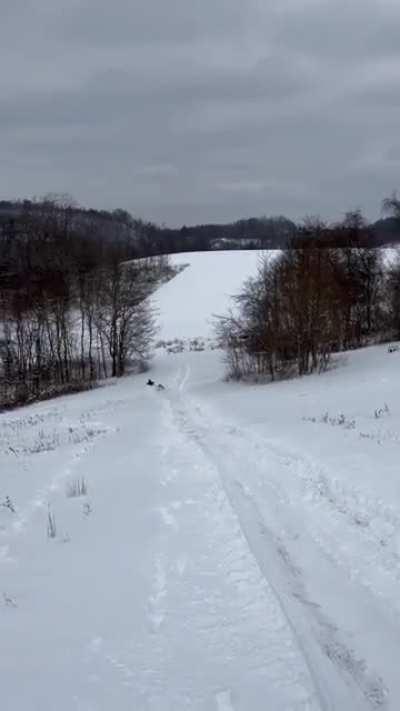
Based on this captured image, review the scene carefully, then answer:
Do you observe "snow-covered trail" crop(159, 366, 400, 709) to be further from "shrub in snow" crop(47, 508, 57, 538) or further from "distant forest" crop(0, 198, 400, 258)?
"distant forest" crop(0, 198, 400, 258)

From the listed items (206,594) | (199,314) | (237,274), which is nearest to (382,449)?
(206,594)

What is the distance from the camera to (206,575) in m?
6.26

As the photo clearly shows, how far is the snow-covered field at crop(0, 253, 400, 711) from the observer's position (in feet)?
14.1

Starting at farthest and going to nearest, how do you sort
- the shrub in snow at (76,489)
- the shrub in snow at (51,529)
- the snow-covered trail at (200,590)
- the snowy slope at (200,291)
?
the snowy slope at (200,291) < the shrub in snow at (76,489) < the shrub in snow at (51,529) < the snow-covered trail at (200,590)

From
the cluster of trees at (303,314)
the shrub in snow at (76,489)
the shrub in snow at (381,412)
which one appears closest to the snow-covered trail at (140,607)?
the shrub in snow at (76,489)

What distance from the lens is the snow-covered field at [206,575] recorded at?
169 inches

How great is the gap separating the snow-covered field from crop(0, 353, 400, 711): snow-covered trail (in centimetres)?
2

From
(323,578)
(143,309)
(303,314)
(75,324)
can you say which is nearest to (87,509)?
(323,578)

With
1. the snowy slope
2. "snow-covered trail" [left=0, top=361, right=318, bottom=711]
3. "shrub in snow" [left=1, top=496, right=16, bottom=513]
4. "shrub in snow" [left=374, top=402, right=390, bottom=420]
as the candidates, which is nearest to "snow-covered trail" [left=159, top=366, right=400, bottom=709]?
"snow-covered trail" [left=0, top=361, right=318, bottom=711]

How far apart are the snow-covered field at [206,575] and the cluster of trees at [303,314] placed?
21.2m

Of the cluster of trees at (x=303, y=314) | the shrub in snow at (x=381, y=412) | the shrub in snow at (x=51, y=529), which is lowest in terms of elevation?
the shrub in snow at (x=381, y=412)

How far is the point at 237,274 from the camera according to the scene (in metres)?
93.9

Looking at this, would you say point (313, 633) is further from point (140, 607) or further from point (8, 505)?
point (8, 505)

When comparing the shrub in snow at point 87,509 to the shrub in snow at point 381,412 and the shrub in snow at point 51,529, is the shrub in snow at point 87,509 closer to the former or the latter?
the shrub in snow at point 51,529
